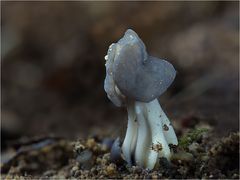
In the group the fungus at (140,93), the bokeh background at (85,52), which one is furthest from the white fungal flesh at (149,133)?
the bokeh background at (85,52)

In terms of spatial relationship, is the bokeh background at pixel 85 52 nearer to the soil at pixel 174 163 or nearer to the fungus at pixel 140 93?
the soil at pixel 174 163

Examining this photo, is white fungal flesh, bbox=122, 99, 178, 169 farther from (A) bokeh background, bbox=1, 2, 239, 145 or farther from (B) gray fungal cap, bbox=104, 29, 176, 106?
(A) bokeh background, bbox=1, 2, 239, 145

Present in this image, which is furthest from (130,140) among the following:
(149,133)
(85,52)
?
(85,52)

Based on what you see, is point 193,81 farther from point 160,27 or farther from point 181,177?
point 181,177

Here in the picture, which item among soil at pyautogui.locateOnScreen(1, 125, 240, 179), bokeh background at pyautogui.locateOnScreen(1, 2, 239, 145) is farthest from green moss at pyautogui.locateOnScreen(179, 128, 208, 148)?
bokeh background at pyautogui.locateOnScreen(1, 2, 239, 145)

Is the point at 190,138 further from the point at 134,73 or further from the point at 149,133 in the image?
the point at 134,73

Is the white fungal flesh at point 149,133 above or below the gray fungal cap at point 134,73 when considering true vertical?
below
